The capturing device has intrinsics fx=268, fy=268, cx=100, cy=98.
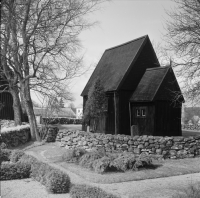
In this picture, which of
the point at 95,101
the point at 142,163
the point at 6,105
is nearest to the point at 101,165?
the point at 142,163

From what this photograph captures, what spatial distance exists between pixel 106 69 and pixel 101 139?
34.2ft

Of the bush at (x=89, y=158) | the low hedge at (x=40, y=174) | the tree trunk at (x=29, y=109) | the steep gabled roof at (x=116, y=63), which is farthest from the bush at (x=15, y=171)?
the steep gabled roof at (x=116, y=63)

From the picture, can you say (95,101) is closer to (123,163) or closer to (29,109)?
(29,109)

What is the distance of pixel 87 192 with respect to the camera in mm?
7938

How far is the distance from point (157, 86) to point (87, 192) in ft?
47.9

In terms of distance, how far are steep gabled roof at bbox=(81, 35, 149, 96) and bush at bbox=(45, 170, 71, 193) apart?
521 inches

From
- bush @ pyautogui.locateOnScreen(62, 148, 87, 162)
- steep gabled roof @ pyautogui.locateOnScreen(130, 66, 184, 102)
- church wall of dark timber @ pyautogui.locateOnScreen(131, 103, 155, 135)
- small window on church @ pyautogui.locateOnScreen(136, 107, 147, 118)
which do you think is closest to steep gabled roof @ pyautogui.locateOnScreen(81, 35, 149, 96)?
steep gabled roof @ pyautogui.locateOnScreen(130, 66, 184, 102)

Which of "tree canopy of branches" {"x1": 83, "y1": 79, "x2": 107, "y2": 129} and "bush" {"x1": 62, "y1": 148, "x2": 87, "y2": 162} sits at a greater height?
"tree canopy of branches" {"x1": 83, "y1": 79, "x2": 107, "y2": 129}

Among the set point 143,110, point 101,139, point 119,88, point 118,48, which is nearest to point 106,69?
point 118,48

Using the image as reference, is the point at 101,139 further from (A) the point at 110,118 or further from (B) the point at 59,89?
(B) the point at 59,89

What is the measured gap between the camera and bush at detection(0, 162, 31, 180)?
1091 cm

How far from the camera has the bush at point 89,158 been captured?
13.3 meters

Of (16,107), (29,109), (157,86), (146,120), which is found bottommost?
(146,120)

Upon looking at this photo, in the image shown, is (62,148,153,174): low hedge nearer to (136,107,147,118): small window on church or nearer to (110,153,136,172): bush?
(110,153,136,172): bush
